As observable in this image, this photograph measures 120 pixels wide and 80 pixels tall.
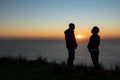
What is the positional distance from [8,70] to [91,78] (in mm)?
3458

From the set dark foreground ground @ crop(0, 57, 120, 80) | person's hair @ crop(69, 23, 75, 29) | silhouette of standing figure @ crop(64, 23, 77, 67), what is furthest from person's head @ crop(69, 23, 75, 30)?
dark foreground ground @ crop(0, 57, 120, 80)

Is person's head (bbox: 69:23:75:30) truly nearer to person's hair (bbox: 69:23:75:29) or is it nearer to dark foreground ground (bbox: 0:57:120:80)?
person's hair (bbox: 69:23:75:29)

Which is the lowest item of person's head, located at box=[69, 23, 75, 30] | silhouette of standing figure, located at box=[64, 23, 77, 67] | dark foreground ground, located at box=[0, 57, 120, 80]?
dark foreground ground, located at box=[0, 57, 120, 80]

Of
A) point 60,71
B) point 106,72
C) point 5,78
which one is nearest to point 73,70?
point 60,71

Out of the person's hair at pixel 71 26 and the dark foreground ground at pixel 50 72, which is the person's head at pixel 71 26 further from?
the dark foreground ground at pixel 50 72

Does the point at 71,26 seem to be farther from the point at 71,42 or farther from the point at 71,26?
the point at 71,42

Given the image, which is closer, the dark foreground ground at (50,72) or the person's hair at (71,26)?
the dark foreground ground at (50,72)

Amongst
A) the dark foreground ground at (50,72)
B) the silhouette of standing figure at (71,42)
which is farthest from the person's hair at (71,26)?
the dark foreground ground at (50,72)

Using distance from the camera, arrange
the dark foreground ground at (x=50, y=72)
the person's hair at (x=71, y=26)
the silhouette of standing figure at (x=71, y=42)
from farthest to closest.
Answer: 1. the silhouette of standing figure at (x=71, y=42)
2. the person's hair at (x=71, y=26)
3. the dark foreground ground at (x=50, y=72)

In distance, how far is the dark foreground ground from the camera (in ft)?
39.1

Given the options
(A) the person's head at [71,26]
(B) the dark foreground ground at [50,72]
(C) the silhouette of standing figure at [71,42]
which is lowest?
(B) the dark foreground ground at [50,72]

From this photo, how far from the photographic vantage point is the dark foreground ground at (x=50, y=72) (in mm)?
11914

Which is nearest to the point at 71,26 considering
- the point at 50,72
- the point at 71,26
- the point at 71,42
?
the point at 71,26

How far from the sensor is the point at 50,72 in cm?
1280
